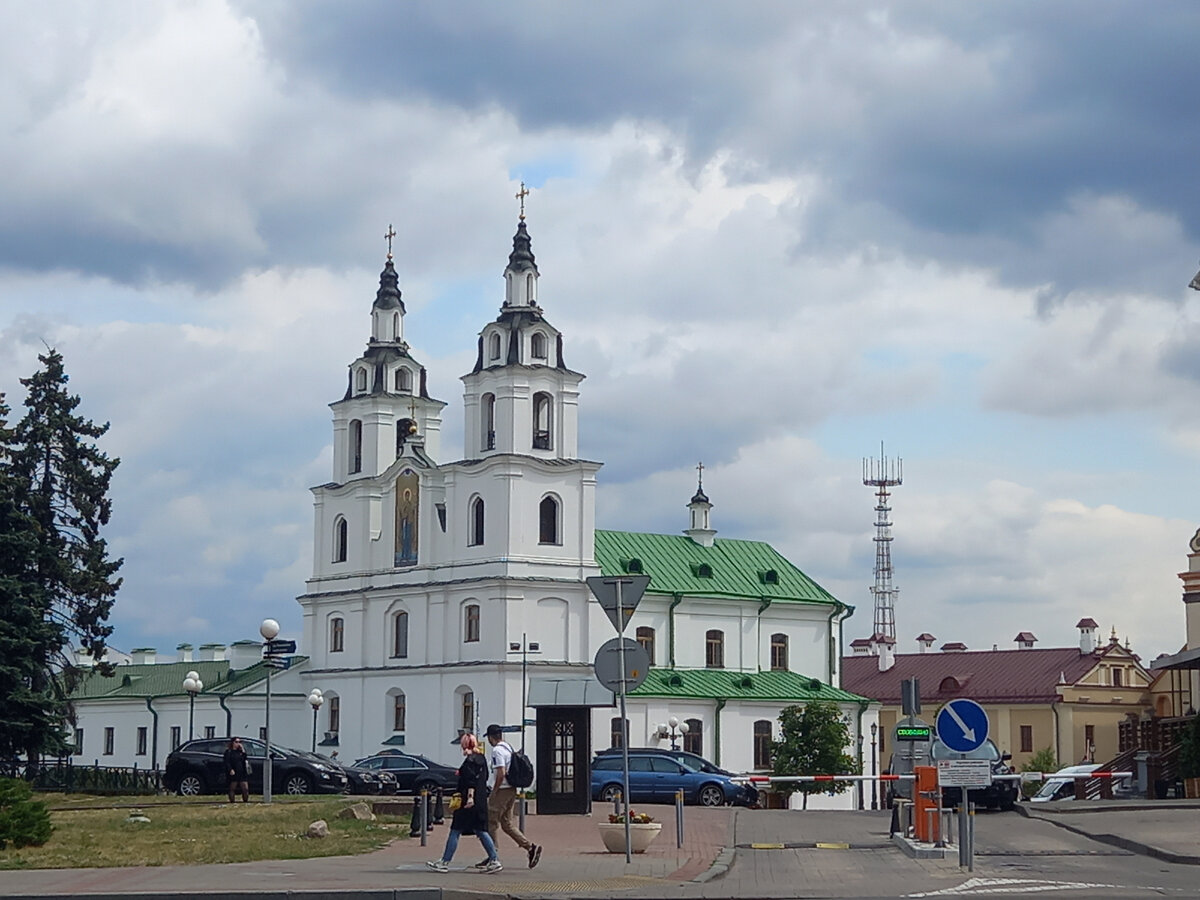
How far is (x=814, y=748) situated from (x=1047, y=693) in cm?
2241

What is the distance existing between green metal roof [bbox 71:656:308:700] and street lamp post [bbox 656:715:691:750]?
18812mm

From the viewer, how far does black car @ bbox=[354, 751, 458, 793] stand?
4619 centimetres

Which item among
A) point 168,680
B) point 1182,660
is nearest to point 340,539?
point 168,680

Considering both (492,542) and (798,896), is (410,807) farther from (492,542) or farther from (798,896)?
(492,542)

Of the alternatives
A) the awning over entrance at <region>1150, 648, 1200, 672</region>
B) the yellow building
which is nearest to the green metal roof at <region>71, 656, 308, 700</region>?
the yellow building

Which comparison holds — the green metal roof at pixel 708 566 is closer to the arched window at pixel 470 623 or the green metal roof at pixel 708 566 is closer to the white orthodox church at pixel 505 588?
the white orthodox church at pixel 505 588

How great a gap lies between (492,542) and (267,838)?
50.3 metres

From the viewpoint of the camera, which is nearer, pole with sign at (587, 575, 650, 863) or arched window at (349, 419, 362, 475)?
pole with sign at (587, 575, 650, 863)

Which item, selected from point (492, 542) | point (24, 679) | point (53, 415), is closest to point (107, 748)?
point (492, 542)

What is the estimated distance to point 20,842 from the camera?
886 inches

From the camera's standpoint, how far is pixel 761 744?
79812mm

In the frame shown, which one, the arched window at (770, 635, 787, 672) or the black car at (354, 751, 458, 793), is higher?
the arched window at (770, 635, 787, 672)

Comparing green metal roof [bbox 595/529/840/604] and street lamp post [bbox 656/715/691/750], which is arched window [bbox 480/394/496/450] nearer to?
green metal roof [bbox 595/529/840/604]

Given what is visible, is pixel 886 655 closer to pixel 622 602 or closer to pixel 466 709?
pixel 466 709
